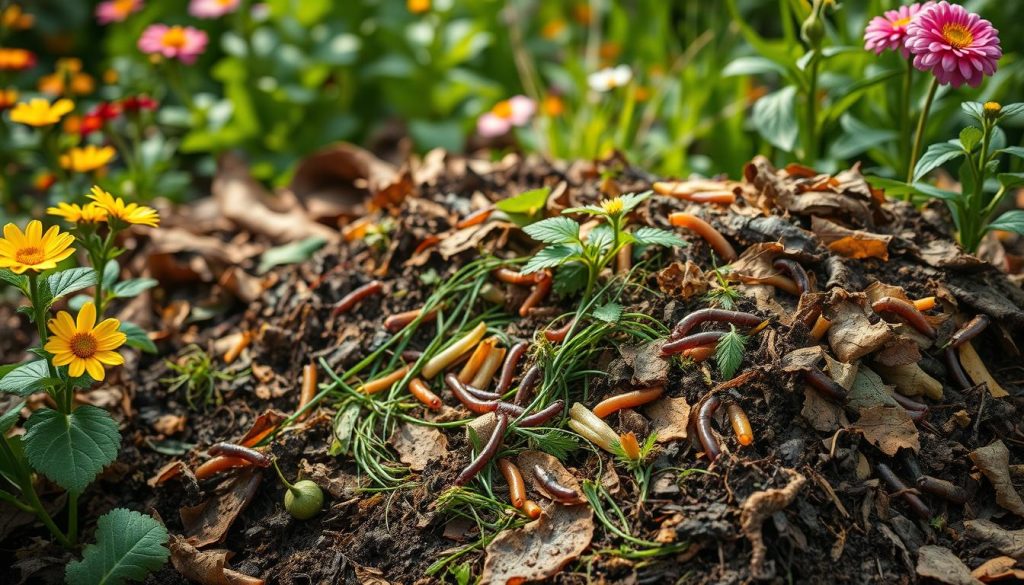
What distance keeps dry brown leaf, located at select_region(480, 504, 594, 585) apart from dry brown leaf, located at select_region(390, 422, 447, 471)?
14.3 inches

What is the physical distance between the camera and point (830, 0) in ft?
9.23

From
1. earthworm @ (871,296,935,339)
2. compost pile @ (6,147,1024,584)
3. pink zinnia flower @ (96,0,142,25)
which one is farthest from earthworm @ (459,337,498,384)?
pink zinnia flower @ (96,0,142,25)

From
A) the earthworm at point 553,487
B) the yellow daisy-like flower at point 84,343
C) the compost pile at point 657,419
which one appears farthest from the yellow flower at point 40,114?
the earthworm at point 553,487

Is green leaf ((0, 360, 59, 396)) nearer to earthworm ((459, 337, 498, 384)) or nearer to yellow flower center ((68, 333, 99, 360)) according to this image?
yellow flower center ((68, 333, 99, 360))

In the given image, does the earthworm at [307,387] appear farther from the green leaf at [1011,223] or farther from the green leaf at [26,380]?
the green leaf at [1011,223]

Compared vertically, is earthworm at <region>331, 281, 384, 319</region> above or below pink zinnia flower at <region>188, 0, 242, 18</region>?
below

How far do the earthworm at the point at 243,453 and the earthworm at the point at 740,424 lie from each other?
1.32 m

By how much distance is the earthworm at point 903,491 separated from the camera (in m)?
2.21

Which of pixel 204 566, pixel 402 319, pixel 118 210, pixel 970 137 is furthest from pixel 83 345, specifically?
pixel 970 137

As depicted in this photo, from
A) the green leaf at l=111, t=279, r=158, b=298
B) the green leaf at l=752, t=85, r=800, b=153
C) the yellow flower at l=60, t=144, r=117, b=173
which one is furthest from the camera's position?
the yellow flower at l=60, t=144, r=117, b=173

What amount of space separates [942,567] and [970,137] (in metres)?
1.23

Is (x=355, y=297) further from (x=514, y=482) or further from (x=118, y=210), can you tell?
(x=514, y=482)

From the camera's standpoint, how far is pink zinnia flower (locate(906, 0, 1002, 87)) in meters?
Answer: 2.46

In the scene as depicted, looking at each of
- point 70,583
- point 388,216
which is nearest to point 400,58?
point 388,216
